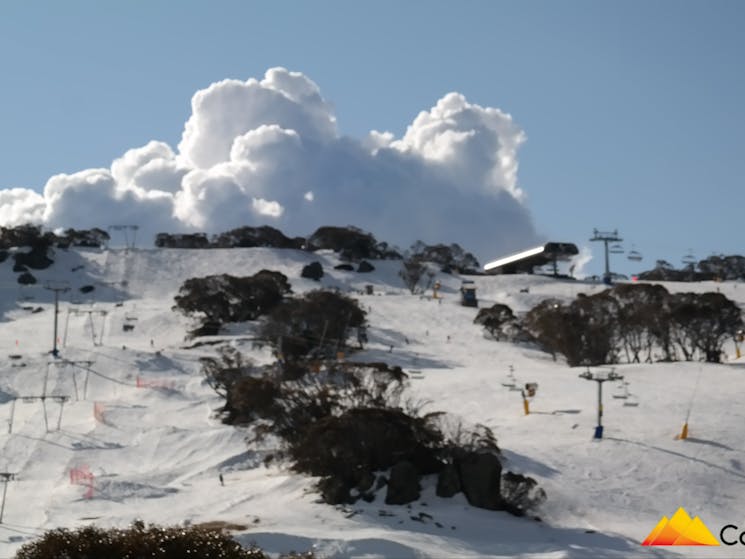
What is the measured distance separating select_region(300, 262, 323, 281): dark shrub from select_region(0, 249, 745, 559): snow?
121 ft

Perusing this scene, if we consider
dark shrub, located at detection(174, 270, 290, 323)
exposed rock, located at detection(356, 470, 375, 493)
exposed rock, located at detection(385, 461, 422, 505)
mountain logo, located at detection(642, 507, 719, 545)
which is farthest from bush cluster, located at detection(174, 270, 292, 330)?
mountain logo, located at detection(642, 507, 719, 545)

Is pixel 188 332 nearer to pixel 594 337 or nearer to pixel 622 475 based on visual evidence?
pixel 594 337

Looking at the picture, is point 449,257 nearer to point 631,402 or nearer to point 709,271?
point 709,271

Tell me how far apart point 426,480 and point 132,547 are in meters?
15.8

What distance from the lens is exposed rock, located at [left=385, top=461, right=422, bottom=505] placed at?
33906 millimetres

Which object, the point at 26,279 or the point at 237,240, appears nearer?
the point at 26,279

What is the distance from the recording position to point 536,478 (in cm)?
3750

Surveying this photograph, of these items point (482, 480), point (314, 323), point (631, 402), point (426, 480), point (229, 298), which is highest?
point (229, 298)

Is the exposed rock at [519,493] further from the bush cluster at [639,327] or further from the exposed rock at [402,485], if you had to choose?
the bush cluster at [639,327]

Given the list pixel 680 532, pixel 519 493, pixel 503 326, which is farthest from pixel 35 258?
pixel 680 532

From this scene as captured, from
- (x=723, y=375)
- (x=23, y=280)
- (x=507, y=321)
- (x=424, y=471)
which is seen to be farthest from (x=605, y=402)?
(x=23, y=280)

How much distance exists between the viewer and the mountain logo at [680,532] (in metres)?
31.7

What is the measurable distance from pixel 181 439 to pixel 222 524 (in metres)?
17.1

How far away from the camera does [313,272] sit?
121688 millimetres
